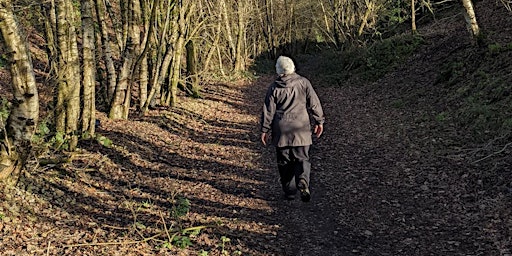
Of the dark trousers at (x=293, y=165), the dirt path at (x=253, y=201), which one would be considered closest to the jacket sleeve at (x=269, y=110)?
the dark trousers at (x=293, y=165)

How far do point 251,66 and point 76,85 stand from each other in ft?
93.6

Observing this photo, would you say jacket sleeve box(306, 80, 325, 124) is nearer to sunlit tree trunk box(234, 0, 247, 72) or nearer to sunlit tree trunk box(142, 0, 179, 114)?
sunlit tree trunk box(142, 0, 179, 114)

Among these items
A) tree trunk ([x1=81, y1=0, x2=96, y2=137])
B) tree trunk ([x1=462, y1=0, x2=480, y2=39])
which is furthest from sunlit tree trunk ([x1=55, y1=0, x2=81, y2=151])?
tree trunk ([x1=462, y1=0, x2=480, y2=39])

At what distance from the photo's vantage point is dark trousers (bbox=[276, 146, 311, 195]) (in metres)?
6.63

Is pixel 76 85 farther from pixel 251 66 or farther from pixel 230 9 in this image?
pixel 251 66

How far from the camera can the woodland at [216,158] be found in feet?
18.0

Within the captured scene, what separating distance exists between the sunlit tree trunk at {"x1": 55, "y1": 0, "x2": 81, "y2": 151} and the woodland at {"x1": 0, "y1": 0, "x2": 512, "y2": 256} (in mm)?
25

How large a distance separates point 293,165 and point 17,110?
A: 13.7 feet

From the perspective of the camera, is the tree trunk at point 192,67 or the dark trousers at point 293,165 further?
the tree trunk at point 192,67

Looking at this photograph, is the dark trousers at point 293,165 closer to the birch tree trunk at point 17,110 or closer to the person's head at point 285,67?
the person's head at point 285,67

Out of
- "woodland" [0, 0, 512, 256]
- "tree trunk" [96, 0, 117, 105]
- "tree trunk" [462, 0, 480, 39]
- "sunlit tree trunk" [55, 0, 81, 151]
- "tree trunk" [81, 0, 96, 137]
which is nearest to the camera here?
"woodland" [0, 0, 512, 256]

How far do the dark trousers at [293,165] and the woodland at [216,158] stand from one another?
38 centimetres

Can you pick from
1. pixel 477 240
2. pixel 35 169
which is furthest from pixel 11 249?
pixel 477 240

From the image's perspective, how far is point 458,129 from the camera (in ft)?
31.8
